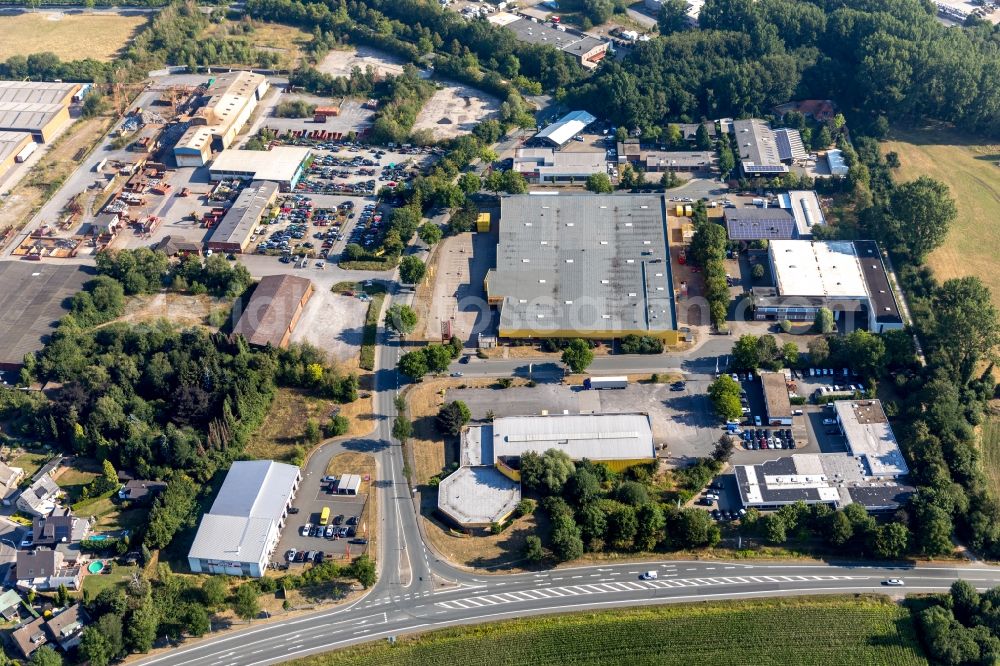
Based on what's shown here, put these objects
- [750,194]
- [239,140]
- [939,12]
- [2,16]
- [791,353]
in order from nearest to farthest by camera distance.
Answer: [791,353] < [750,194] < [239,140] < [939,12] < [2,16]

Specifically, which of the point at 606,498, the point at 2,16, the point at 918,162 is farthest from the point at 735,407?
the point at 2,16

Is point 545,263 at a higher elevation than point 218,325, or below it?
higher

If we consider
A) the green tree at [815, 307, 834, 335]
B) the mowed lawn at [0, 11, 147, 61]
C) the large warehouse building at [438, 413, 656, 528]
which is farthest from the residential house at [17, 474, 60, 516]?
the mowed lawn at [0, 11, 147, 61]

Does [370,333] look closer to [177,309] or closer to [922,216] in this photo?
[177,309]

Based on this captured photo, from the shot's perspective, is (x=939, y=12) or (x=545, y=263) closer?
(x=545, y=263)

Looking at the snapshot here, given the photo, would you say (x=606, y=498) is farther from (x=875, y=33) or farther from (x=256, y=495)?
(x=875, y=33)

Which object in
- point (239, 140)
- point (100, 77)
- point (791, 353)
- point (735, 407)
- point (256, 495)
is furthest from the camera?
point (100, 77)
